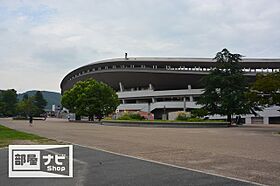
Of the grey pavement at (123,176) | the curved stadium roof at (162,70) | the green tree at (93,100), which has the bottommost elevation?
the grey pavement at (123,176)

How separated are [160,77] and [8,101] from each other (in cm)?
6535

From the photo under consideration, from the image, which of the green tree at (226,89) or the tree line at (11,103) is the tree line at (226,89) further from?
the tree line at (11,103)

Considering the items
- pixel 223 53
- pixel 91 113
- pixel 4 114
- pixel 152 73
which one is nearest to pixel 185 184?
pixel 223 53

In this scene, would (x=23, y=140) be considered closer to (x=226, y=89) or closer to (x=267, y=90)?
(x=267, y=90)

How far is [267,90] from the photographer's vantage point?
26344mm

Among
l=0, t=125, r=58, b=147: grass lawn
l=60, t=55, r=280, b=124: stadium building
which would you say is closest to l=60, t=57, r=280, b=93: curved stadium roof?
l=60, t=55, r=280, b=124: stadium building

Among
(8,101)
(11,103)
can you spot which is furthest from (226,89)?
(8,101)

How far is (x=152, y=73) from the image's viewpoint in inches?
3231

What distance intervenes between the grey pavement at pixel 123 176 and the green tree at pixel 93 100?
148ft

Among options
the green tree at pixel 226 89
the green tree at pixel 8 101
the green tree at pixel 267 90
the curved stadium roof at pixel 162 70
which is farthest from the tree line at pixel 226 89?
the green tree at pixel 8 101

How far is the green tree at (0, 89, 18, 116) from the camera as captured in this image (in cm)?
11749

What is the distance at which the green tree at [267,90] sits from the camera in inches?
1023

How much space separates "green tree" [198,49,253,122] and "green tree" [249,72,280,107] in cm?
1441

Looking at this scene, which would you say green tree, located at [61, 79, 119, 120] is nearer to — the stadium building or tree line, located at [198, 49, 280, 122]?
tree line, located at [198, 49, 280, 122]
